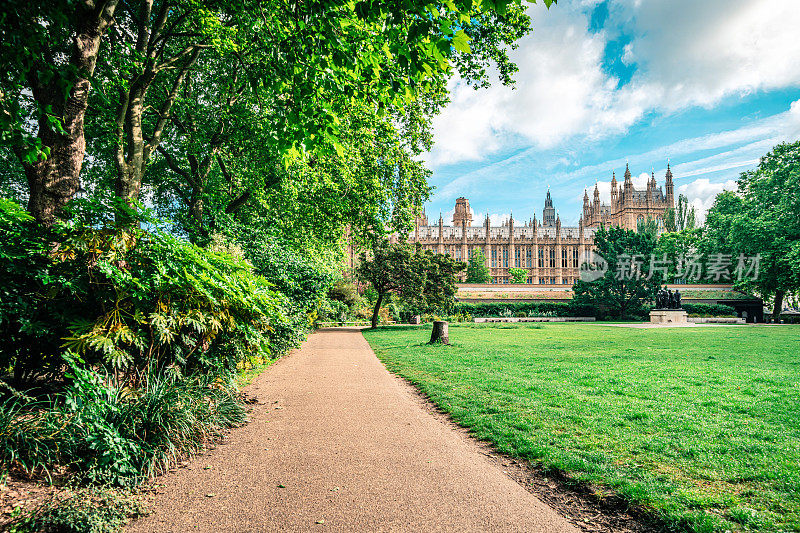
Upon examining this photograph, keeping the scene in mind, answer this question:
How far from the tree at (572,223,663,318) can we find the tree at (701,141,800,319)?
17.4 feet

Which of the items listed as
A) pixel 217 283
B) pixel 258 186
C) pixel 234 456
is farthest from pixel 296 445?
pixel 258 186

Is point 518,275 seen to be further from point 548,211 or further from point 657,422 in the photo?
point 657,422

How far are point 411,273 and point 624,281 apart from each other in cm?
2383

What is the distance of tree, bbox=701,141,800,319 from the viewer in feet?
92.5

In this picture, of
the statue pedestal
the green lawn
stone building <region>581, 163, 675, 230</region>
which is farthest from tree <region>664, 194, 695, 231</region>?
the green lawn

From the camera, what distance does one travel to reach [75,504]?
9.19 ft

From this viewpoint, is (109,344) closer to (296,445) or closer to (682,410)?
(296,445)

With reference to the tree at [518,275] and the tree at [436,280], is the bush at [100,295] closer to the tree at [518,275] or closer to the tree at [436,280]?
the tree at [436,280]

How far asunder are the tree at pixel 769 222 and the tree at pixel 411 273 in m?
21.9

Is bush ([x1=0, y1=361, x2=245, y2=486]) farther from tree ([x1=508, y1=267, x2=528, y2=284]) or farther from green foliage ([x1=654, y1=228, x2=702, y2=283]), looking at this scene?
tree ([x1=508, y1=267, x2=528, y2=284])

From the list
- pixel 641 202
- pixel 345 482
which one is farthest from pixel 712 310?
pixel 641 202

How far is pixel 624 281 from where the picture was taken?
37812 millimetres

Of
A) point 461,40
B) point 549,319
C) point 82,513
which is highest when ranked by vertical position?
point 461,40

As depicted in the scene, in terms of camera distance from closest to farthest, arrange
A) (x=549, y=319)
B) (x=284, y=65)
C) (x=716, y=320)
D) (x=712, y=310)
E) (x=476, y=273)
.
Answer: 1. (x=284, y=65)
2. (x=716, y=320)
3. (x=712, y=310)
4. (x=549, y=319)
5. (x=476, y=273)
